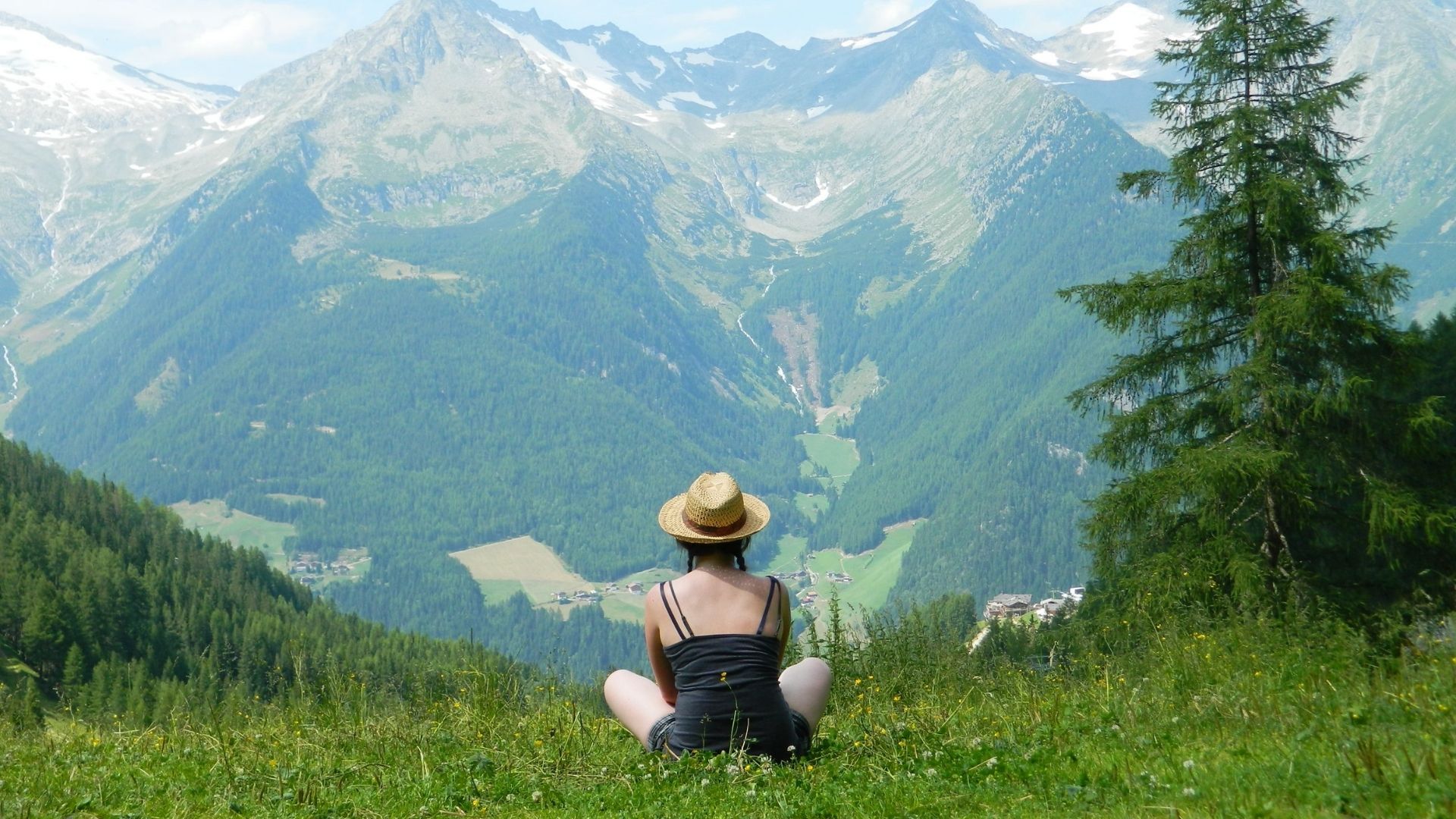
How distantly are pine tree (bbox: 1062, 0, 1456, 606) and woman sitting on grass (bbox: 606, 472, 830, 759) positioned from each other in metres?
8.37

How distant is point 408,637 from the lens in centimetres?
9188

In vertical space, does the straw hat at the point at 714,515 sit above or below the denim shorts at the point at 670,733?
above

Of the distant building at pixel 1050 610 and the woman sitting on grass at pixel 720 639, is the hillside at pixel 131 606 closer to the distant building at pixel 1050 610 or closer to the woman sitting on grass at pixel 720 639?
the distant building at pixel 1050 610

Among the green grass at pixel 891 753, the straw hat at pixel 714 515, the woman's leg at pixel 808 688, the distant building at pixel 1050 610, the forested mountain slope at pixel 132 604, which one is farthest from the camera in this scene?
the forested mountain slope at pixel 132 604

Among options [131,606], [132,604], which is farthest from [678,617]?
[132,604]

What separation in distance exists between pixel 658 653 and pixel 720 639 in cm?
57

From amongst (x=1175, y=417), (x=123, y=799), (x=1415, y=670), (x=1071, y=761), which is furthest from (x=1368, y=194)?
(x=123, y=799)

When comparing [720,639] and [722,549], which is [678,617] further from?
→ [722,549]

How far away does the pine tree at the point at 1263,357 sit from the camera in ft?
46.6

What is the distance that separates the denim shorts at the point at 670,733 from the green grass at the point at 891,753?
0.14m

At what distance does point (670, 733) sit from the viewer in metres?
7.59

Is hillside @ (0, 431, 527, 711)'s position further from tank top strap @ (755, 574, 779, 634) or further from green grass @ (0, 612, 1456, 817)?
tank top strap @ (755, 574, 779, 634)

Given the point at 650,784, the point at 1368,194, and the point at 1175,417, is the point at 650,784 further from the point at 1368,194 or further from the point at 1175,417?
the point at 1368,194

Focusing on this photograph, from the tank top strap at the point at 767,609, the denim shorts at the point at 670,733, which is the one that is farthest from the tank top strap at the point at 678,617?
the denim shorts at the point at 670,733
